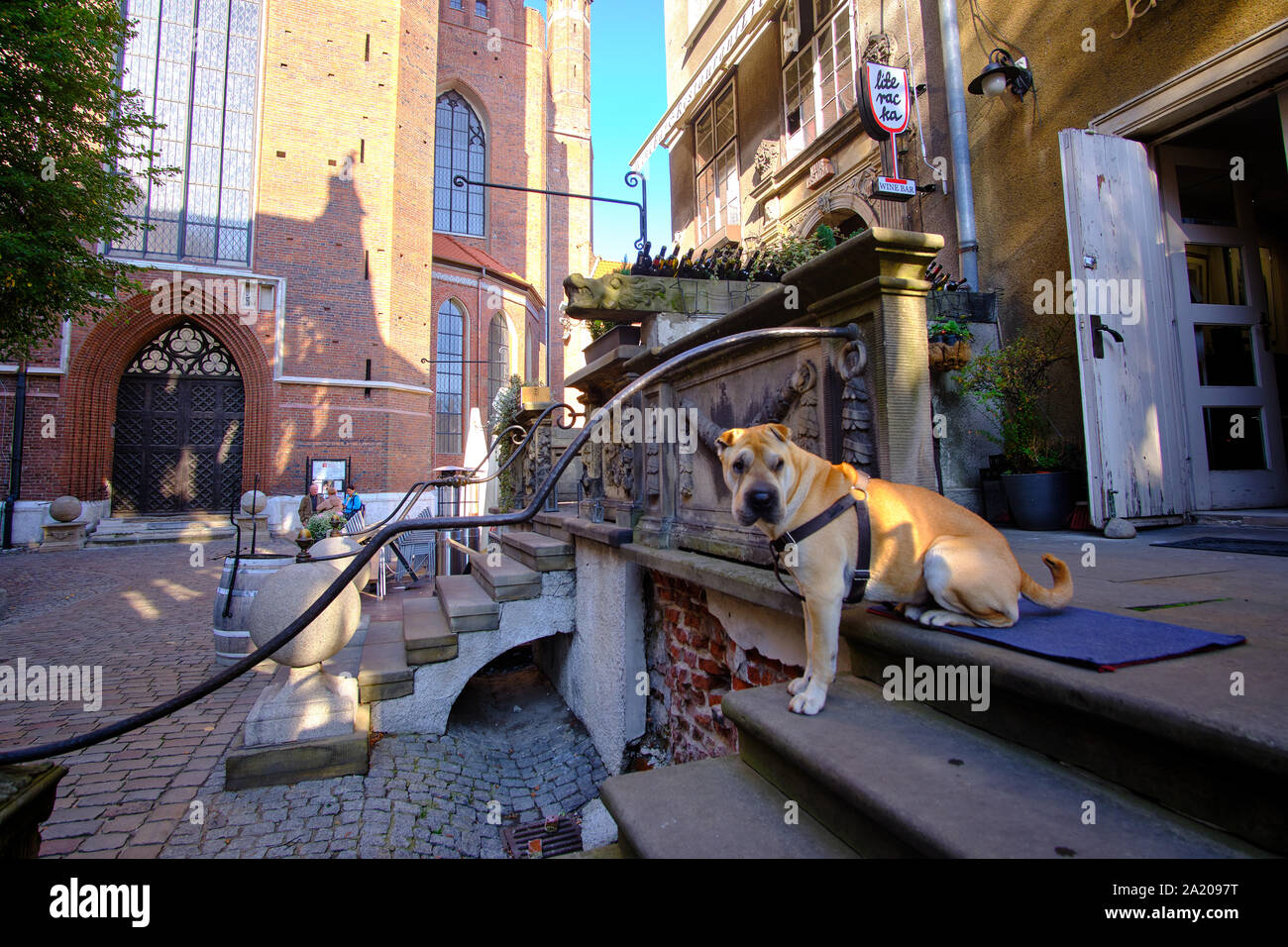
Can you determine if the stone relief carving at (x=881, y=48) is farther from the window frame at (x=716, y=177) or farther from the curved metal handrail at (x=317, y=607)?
the curved metal handrail at (x=317, y=607)

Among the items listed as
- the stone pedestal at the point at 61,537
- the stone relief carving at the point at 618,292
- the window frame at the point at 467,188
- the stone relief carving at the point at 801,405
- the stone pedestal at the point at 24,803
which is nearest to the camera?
the stone pedestal at the point at 24,803

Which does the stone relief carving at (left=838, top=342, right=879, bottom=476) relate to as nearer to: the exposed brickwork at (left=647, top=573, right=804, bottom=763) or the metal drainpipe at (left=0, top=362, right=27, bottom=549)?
the exposed brickwork at (left=647, top=573, right=804, bottom=763)

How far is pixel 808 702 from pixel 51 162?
37.5 feet

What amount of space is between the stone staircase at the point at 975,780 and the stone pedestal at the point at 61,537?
16.8 m

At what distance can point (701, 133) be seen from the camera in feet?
49.6

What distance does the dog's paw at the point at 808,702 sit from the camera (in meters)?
1.82

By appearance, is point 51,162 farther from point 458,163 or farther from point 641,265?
point 458,163

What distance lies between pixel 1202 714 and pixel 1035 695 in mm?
322

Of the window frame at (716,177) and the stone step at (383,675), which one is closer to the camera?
the stone step at (383,675)

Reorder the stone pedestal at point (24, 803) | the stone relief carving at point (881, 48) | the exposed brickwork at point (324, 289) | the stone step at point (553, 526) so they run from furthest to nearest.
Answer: the exposed brickwork at point (324, 289)
the stone relief carving at point (881, 48)
the stone step at point (553, 526)
the stone pedestal at point (24, 803)

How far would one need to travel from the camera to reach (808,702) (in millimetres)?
1825

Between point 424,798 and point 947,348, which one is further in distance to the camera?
point 947,348

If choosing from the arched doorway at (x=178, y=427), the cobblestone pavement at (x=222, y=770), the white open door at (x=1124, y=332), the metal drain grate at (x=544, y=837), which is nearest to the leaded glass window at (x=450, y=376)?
the arched doorway at (x=178, y=427)

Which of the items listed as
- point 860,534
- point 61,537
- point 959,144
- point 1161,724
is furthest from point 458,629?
point 61,537
